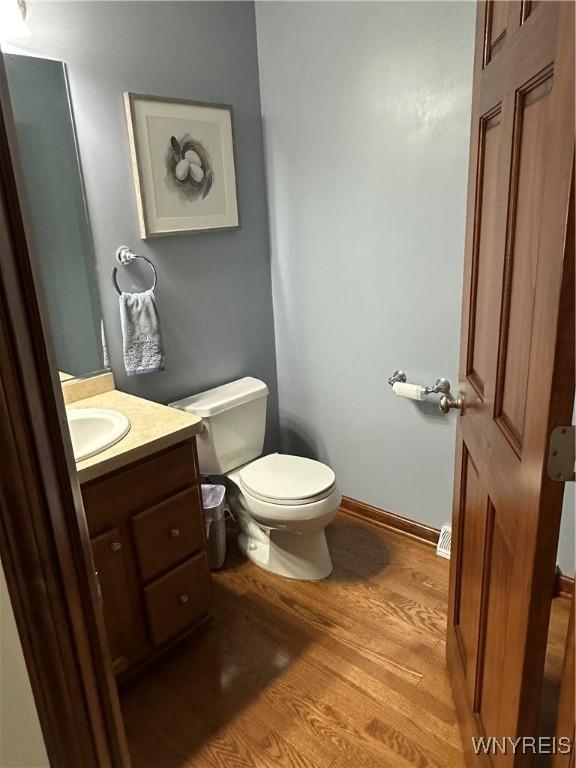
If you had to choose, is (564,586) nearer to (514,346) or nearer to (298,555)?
(298,555)

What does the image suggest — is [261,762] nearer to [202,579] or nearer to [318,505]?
[202,579]

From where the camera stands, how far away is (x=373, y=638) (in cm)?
194

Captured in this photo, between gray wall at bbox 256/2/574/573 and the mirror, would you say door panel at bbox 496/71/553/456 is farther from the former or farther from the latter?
the mirror

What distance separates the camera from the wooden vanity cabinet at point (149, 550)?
1579mm

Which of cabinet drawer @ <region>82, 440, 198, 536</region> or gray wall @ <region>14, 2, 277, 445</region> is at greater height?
gray wall @ <region>14, 2, 277, 445</region>

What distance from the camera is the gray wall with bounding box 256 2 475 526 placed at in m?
1.98

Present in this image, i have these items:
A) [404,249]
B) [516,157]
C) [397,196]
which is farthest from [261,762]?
[397,196]

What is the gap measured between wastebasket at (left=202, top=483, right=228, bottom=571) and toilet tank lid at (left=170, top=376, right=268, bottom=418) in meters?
0.32

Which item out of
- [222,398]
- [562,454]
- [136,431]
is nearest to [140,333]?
[222,398]

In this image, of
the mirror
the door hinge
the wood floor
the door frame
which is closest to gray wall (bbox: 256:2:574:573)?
the wood floor

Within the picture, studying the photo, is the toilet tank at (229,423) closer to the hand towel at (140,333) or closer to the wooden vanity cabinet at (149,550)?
the hand towel at (140,333)

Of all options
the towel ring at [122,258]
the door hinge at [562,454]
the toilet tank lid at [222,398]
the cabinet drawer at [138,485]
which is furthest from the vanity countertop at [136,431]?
the door hinge at [562,454]

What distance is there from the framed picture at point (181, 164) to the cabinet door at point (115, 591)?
118cm

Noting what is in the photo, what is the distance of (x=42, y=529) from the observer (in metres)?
0.75
